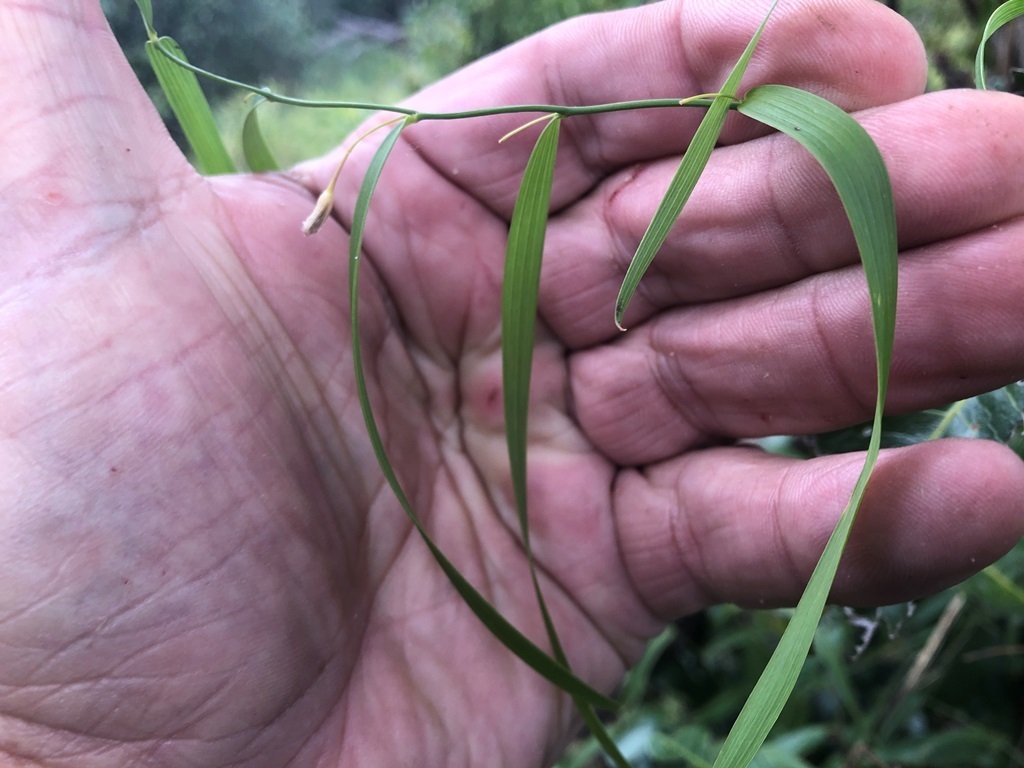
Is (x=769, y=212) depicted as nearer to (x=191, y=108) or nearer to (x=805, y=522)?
(x=805, y=522)

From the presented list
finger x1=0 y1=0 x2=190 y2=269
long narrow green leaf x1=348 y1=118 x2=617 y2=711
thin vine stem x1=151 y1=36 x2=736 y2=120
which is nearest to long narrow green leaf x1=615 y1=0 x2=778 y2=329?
thin vine stem x1=151 y1=36 x2=736 y2=120

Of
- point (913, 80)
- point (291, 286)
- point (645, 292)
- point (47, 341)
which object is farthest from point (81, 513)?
point (913, 80)

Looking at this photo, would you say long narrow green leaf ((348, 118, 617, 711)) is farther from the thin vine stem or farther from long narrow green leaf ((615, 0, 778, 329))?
long narrow green leaf ((615, 0, 778, 329))

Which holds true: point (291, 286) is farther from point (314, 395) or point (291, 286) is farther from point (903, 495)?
point (903, 495)

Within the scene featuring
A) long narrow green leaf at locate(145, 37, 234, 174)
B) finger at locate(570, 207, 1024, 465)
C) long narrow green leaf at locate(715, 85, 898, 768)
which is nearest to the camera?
long narrow green leaf at locate(715, 85, 898, 768)

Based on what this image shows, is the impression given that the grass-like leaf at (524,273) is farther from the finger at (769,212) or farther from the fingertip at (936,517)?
the fingertip at (936,517)

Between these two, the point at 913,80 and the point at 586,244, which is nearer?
the point at 913,80
